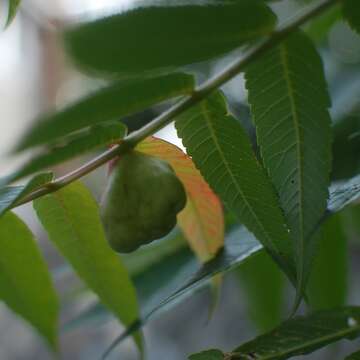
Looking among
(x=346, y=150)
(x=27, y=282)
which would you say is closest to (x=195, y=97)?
(x=27, y=282)

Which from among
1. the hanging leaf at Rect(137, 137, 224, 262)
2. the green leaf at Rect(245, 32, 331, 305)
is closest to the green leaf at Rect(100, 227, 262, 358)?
the hanging leaf at Rect(137, 137, 224, 262)

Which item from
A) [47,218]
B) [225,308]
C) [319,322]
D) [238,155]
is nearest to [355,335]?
[319,322]

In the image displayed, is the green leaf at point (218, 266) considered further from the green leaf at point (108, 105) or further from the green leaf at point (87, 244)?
the green leaf at point (108, 105)

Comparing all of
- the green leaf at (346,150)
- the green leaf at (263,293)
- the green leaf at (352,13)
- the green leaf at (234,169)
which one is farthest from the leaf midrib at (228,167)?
the green leaf at (263,293)

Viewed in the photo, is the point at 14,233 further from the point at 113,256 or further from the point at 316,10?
the point at 316,10

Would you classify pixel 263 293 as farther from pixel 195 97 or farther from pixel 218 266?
pixel 195 97
